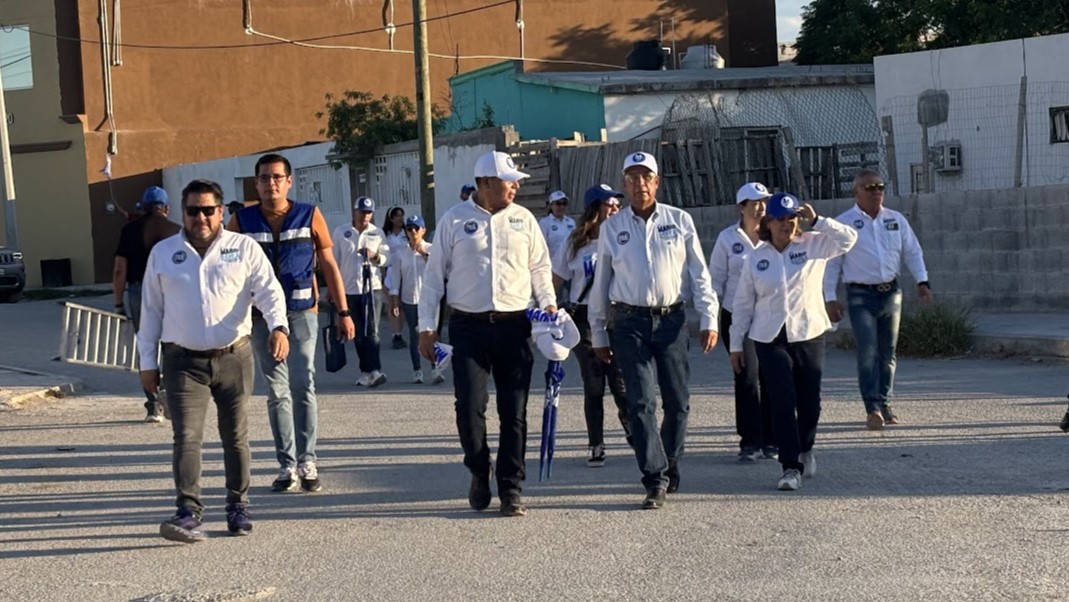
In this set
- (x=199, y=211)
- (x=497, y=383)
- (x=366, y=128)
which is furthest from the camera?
(x=366, y=128)

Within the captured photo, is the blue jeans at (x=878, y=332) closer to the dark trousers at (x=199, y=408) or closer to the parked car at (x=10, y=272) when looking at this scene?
the dark trousers at (x=199, y=408)

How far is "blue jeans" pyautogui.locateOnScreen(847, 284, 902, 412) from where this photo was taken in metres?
10.8

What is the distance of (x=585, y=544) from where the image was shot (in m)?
7.36

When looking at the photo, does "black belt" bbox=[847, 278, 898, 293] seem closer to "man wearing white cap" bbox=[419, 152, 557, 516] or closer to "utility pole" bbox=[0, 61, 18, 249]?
"man wearing white cap" bbox=[419, 152, 557, 516]

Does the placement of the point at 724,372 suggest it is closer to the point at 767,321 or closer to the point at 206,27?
the point at 767,321

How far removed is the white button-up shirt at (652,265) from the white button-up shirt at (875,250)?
255 centimetres

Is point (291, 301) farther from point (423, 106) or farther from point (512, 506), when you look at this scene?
point (423, 106)

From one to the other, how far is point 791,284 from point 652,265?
99cm

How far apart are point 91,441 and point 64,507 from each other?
2779 millimetres

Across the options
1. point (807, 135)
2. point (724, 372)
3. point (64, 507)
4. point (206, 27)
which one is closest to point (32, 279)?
point (206, 27)

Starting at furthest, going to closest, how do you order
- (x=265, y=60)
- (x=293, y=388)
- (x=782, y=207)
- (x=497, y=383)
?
(x=265, y=60) → (x=293, y=388) → (x=782, y=207) → (x=497, y=383)

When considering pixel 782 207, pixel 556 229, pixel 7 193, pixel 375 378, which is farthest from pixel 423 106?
pixel 782 207

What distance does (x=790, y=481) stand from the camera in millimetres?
8555

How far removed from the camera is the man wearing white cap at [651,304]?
325 inches
